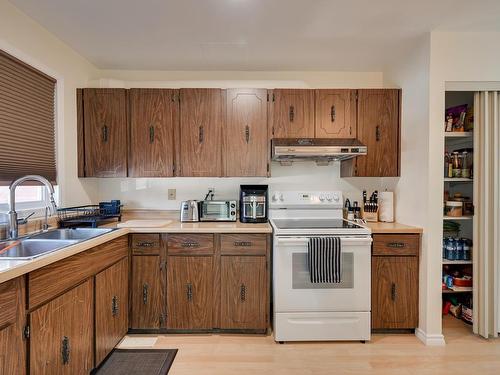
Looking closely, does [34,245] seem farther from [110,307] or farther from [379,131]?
[379,131]

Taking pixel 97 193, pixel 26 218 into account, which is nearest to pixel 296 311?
pixel 26 218

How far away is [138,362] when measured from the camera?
195cm

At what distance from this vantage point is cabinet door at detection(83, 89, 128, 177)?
8.38 feet

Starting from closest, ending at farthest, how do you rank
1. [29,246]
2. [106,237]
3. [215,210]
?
[29,246] → [106,237] → [215,210]

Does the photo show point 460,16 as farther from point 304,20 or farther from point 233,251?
point 233,251

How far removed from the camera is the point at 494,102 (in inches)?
85.9

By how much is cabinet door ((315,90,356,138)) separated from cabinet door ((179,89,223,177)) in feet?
2.97

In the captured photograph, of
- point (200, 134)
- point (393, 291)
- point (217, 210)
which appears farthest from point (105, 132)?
point (393, 291)

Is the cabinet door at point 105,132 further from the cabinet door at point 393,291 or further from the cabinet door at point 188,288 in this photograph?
the cabinet door at point 393,291

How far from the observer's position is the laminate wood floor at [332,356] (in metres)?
1.89

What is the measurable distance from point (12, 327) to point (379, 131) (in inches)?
110

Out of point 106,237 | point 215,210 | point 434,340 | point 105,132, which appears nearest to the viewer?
point 106,237

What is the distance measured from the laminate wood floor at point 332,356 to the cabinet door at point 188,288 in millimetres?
193

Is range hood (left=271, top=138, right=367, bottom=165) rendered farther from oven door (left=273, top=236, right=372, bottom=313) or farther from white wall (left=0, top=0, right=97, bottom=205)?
white wall (left=0, top=0, right=97, bottom=205)
